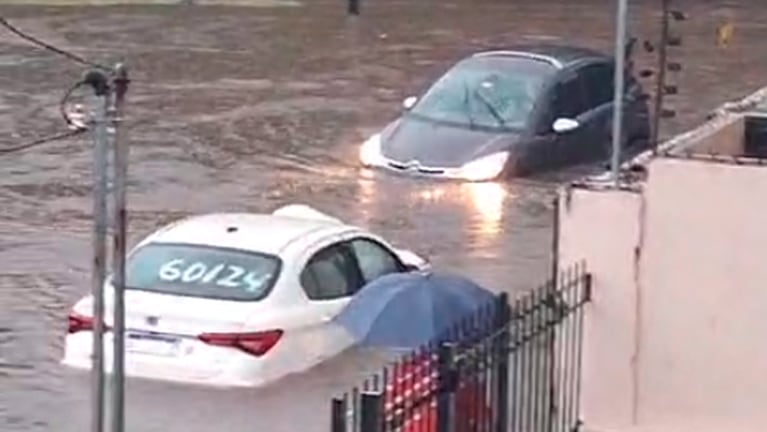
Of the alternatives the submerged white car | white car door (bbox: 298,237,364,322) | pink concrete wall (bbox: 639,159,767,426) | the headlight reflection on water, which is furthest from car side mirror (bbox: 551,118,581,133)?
pink concrete wall (bbox: 639,159,767,426)

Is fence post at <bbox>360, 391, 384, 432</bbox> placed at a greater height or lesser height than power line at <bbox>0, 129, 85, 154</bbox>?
lesser

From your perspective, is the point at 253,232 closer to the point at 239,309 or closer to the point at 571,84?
the point at 239,309

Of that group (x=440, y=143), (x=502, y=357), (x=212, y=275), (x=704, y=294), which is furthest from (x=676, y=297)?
(x=440, y=143)

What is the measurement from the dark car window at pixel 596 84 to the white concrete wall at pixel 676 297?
50.5 ft

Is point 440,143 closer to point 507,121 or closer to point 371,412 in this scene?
point 507,121

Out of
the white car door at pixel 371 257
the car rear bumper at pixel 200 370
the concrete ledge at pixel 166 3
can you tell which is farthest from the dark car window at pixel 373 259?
the concrete ledge at pixel 166 3

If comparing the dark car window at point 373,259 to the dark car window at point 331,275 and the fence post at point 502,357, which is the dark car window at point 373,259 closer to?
the dark car window at point 331,275

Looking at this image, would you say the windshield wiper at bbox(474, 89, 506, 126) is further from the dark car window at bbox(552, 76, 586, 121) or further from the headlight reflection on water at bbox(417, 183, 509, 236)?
the headlight reflection on water at bbox(417, 183, 509, 236)

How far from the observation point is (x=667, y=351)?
41.2 ft

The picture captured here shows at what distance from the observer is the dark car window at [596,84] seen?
91.8 feet

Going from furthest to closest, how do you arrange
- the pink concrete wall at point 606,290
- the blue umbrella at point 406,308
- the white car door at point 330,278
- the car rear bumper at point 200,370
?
the white car door at point 330,278
the car rear bumper at point 200,370
the blue umbrella at point 406,308
the pink concrete wall at point 606,290

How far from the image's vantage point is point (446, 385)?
394 inches

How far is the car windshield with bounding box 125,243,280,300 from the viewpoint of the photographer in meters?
15.9

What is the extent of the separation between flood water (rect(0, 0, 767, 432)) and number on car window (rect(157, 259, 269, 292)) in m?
0.78
